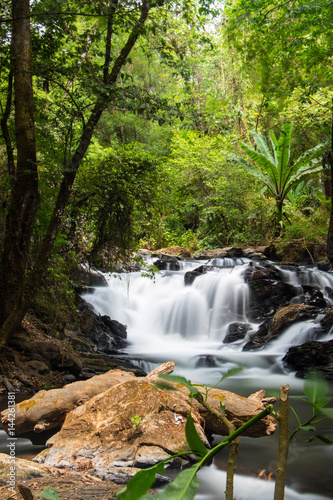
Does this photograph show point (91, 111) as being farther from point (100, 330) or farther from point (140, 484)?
point (100, 330)

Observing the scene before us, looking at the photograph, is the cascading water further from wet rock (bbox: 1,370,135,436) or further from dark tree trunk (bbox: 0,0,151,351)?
wet rock (bbox: 1,370,135,436)

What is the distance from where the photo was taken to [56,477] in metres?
2.54

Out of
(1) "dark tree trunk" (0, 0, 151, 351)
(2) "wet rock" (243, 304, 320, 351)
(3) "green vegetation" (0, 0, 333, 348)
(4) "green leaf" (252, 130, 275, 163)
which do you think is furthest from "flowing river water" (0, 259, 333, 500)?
(4) "green leaf" (252, 130, 275, 163)

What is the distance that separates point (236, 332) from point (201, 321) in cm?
→ 143

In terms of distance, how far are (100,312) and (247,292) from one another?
4.43 metres

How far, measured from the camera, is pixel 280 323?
8859 mm

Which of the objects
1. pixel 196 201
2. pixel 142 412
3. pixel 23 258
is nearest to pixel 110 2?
pixel 23 258

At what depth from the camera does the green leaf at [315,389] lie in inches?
28.6

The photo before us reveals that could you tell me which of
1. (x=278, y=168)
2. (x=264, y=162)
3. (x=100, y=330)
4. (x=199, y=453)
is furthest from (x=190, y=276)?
(x=199, y=453)

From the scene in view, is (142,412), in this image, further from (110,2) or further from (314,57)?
(314,57)

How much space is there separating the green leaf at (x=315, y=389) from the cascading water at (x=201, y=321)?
548 centimetres

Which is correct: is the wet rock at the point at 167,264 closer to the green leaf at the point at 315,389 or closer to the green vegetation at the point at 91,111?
the green vegetation at the point at 91,111

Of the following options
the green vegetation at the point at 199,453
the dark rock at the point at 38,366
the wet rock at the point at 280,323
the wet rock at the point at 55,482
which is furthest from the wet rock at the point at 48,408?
the wet rock at the point at 280,323

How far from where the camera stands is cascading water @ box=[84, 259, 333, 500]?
732cm
